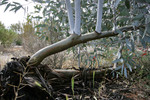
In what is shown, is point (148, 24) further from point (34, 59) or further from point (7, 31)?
point (7, 31)

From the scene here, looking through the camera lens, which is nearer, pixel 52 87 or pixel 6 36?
pixel 52 87

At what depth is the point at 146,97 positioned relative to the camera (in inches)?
41.9

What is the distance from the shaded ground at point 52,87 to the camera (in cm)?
85

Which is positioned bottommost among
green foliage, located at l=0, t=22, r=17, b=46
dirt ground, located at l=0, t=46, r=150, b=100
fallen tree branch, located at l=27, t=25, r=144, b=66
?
dirt ground, located at l=0, t=46, r=150, b=100

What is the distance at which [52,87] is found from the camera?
3.76 ft

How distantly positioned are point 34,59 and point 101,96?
712 millimetres

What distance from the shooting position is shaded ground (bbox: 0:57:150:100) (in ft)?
2.78

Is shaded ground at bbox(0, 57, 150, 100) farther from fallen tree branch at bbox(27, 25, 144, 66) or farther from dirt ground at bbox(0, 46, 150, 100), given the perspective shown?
fallen tree branch at bbox(27, 25, 144, 66)

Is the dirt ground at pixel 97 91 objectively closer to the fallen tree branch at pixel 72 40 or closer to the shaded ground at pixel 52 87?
the shaded ground at pixel 52 87

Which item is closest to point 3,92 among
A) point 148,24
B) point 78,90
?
point 78,90

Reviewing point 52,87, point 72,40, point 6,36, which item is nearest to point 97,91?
point 52,87

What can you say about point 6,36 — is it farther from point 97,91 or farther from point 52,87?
point 97,91

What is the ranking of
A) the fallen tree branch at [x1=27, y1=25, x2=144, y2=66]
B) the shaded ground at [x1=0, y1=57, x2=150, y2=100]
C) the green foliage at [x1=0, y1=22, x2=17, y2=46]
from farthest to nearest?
1. the green foliage at [x1=0, y1=22, x2=17, y2=46]
2. the fallen tree branch at [x1=27, y1=25, x2=144, y2=66]
3. the shaded ground at [x1=0, y1=57, x2=150, y2=100]

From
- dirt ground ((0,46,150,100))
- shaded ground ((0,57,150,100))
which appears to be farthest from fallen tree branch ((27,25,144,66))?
dirt ground ((0,46,150,100))
